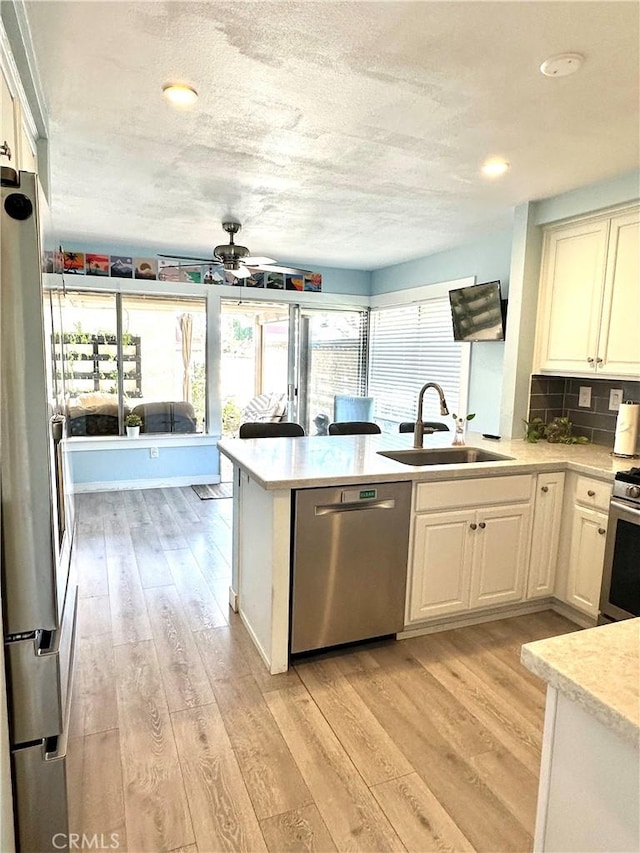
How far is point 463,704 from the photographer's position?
2174 millimetres

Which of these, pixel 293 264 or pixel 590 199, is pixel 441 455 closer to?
pixel 590 199

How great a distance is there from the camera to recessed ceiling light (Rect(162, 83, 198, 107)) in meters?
2.07

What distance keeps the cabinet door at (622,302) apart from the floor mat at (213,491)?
12.3ft

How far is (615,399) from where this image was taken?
3322 millimetres

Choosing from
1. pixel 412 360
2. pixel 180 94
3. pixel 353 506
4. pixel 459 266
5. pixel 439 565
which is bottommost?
pixel 439 565

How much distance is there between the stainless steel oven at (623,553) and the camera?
8.04ft

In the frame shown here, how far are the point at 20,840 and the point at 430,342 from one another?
4.77 meters

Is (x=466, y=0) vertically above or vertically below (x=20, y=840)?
above

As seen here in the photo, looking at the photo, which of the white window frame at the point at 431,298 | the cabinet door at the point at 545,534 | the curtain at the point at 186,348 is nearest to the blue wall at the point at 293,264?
the white window frame at the point at 431,298

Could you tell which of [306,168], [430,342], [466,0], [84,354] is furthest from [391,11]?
[84,354]

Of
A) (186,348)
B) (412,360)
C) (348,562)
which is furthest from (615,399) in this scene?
(186,348)

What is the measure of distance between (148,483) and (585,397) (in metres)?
4.40

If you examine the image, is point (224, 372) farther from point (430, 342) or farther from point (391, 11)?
point (391, 11)

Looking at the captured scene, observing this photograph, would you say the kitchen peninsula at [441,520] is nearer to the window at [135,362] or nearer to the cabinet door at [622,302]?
the cabinet door at [622,302]
